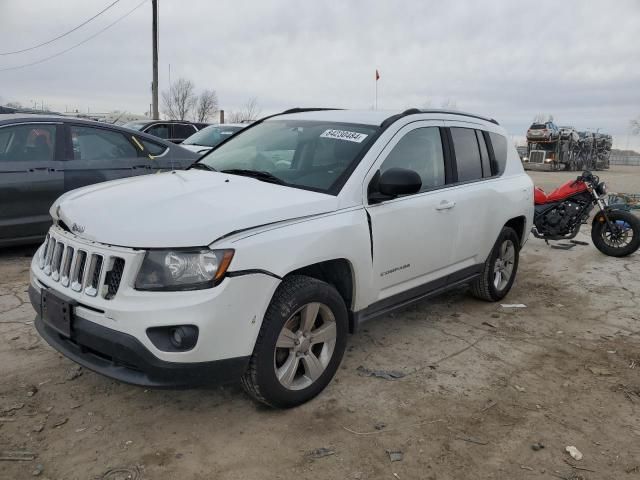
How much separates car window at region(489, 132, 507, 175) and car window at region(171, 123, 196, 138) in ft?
34.7

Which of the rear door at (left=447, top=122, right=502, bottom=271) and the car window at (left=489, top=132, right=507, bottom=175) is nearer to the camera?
the rear door at (left=447, top=122, right=502, bottom=271)

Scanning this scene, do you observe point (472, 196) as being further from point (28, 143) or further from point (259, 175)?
point (28, 143)

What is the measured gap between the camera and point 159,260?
101 inches

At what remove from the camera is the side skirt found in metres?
3.53

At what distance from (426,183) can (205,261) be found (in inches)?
80.7

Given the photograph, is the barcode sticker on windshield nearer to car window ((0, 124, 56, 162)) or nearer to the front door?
the front door

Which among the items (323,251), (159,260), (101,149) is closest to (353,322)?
(323,251)

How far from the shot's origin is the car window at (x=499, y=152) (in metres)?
5.02

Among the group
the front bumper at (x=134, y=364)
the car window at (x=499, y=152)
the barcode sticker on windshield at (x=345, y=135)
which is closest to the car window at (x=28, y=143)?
the barcode sticker on windshield at (x=345, y=135)

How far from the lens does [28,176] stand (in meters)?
5.71

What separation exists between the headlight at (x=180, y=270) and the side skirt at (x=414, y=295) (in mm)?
1195

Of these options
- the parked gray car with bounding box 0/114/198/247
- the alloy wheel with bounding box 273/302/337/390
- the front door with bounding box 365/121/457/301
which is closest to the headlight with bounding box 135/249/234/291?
the alloy wheel with bounding box 273/302/337/390

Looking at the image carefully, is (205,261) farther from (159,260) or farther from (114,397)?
(114,397)

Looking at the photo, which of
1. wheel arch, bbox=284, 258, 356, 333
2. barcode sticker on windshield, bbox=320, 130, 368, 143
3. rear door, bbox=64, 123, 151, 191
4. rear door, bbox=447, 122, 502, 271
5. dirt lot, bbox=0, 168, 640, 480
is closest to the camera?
dirt lot, bbox=0, 168, 640, 480
